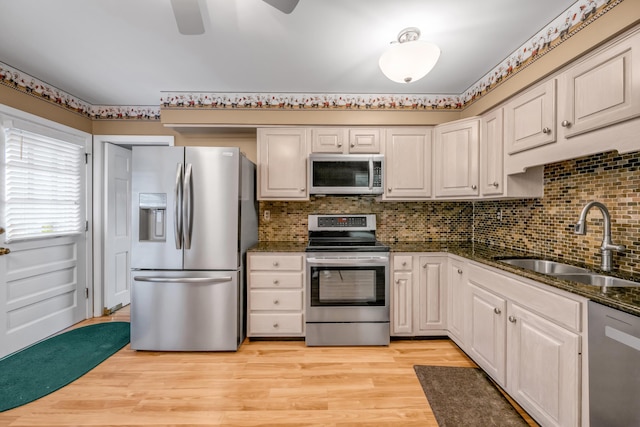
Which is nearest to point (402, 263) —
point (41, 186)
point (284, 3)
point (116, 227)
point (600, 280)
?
point (600, 280)

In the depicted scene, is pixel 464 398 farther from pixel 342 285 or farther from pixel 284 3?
pixel 284 3

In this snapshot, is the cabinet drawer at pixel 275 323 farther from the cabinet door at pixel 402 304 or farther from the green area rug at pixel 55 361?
the green area rug at pixel 55 361

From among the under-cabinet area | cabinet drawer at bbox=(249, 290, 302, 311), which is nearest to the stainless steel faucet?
the under-cabinet area

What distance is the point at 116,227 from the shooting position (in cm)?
333

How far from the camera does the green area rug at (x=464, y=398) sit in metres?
1.63

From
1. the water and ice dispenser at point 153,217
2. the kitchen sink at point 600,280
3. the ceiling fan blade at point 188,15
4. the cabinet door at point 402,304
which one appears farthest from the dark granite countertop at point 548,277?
the ceiling fan blade at point 188,15

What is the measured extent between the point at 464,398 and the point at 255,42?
9.37 ft

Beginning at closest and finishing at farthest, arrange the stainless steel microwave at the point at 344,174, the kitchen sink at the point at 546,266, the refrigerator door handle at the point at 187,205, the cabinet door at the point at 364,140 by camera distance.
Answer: the kitchen sink at the point at 546,266, the refrigerator door handle at the point at 187,205, the stainless steel microwave at the point at 344,174, the cabinet door at the point at 364,140

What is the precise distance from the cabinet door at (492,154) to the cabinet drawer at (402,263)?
88cm

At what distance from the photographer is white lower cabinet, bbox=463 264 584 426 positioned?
1306 millimetres

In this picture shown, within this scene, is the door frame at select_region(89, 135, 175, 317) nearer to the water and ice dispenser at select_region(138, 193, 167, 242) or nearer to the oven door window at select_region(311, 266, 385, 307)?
the water and ice dispenser at select_region(138, 193, 167, 242)

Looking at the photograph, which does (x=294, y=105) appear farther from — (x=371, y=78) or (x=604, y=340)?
(x=604, y=340)

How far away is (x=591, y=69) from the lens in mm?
1455

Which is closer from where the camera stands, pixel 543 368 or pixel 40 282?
pixel 543 368
